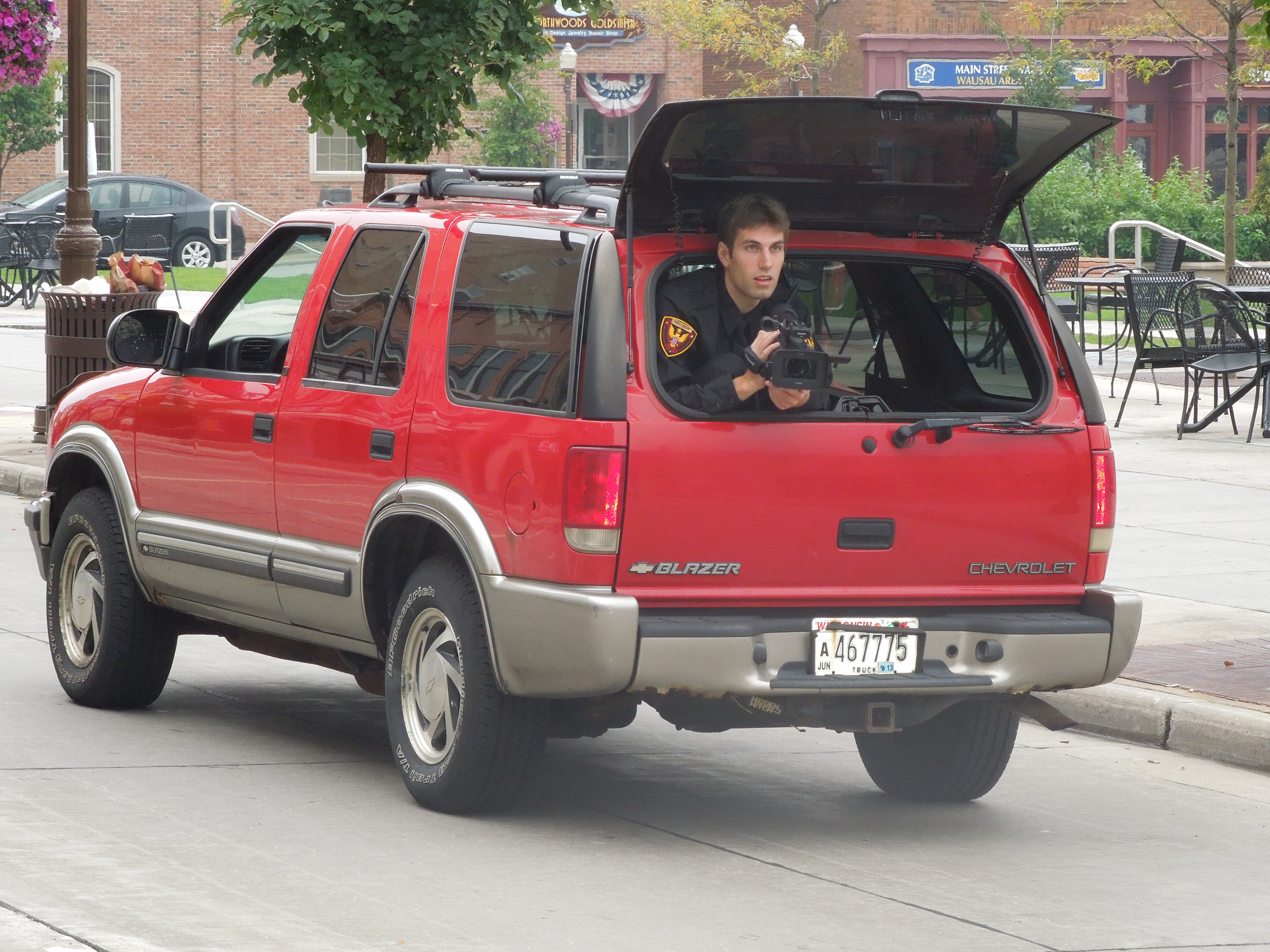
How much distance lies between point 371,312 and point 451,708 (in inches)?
52.2

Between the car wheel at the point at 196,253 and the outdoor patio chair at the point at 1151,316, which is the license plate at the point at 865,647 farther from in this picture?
the car wheel at the point at 196,253

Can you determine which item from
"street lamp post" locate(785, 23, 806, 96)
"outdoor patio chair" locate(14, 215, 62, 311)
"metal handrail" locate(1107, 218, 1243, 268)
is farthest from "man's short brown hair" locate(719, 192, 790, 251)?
"street lamp post" locate(785, 23, 806, 96)

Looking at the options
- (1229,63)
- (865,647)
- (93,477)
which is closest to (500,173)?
(93,477)

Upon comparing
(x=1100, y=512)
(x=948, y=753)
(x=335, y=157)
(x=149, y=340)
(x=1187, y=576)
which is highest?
(x=335, y=157)

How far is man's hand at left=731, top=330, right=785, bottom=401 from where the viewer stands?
5.72 meters

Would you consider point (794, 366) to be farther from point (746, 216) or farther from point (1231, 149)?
point (1231, 149)

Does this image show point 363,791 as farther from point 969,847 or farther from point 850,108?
point 850,108

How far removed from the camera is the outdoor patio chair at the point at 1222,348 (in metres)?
15.5

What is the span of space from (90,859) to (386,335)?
1.84 meters

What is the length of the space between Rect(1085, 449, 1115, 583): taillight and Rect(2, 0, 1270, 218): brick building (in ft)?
133

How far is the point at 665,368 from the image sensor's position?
584cm

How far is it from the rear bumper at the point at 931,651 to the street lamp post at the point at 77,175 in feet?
37.0

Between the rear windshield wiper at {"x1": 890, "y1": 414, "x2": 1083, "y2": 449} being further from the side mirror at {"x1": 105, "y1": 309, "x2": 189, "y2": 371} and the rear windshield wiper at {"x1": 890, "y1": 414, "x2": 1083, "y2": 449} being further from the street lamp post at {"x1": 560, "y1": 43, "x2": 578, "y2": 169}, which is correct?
the street lamp post at {"x1": 560, "y1": 43, "x2": 578, "y2": 169}

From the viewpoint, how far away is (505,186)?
6988 millimetres
